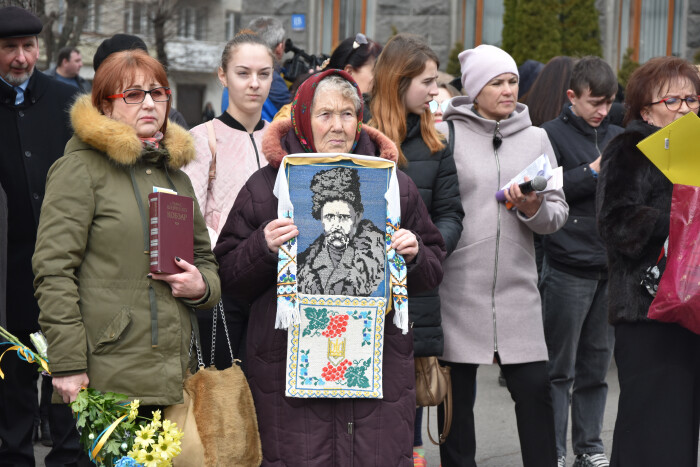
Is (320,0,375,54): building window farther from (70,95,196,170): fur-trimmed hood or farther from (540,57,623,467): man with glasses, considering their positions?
(70,95,196,170): fur-trimmed hood

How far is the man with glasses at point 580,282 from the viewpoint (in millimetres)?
6254

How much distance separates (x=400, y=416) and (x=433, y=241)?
0.76 metres

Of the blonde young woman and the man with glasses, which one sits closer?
the blonde young woman

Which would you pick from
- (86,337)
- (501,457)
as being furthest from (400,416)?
(501,457)

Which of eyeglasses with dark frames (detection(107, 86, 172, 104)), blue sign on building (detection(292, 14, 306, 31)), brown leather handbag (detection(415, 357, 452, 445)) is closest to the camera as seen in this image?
eyeglasses with dark frames (detection(107, 86, 172, 104))

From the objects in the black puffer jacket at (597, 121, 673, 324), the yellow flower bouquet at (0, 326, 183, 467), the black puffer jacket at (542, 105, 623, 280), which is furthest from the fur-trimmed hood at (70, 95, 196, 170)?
the black puffer jacket at (542, 105, 623, 280)

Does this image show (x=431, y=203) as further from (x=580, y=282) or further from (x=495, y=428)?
(x=495, y=428)

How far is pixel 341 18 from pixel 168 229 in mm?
13069

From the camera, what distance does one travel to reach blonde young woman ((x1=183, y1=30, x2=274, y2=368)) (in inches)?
201

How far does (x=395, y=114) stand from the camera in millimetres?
5367

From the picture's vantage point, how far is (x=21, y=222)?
17.3ft

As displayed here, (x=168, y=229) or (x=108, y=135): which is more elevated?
(x=108, y=135)

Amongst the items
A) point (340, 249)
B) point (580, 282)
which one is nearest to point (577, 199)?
point (580, 282)

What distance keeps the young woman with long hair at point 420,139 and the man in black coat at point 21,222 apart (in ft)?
5.60
